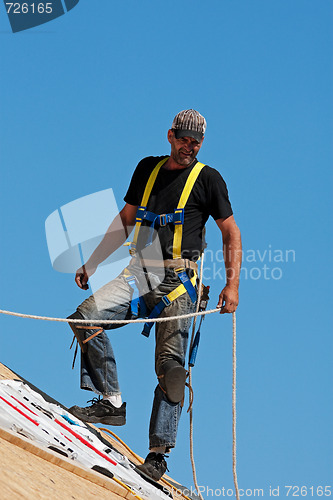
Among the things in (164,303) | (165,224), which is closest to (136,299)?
(164,303)

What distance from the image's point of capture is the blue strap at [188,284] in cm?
875

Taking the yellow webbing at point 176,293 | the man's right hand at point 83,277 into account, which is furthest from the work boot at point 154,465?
the man's right hand at point 83,277

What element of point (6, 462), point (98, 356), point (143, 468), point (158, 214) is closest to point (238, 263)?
point (158, 214)

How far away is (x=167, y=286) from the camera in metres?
8.77

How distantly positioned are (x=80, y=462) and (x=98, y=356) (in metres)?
1.23

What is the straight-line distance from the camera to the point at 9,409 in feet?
26.8

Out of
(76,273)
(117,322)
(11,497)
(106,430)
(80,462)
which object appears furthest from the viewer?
(106,430)

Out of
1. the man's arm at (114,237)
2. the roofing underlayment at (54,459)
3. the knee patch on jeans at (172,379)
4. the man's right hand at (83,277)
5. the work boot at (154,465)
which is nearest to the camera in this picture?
the roofing underlayment at (54,459)

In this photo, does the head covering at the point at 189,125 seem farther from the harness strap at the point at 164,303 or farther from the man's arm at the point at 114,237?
the harness strap at the point at 164,303

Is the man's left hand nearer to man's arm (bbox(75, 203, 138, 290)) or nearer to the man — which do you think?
the man

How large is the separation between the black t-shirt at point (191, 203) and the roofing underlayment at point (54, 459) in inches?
89.2

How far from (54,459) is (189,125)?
12.5 feet

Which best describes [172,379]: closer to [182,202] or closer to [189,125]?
[182,202]

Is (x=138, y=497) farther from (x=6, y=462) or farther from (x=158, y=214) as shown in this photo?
(x=158, y=214)
